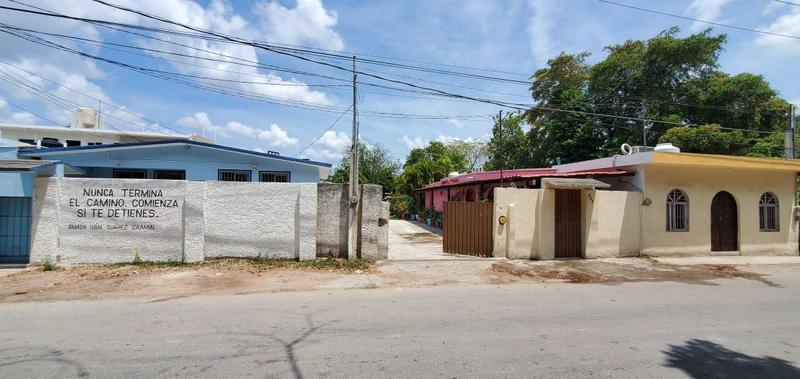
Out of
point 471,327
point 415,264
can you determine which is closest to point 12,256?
point 415,264

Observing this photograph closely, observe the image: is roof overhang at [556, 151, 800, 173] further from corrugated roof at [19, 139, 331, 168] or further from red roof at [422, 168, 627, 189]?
corrugated roof at [19, 139, 331, 168]

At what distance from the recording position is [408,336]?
5.41m

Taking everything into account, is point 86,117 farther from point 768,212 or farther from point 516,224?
point 768,212

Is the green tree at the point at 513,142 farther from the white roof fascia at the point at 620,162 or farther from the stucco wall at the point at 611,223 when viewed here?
the stucco wall at the point at 611,223

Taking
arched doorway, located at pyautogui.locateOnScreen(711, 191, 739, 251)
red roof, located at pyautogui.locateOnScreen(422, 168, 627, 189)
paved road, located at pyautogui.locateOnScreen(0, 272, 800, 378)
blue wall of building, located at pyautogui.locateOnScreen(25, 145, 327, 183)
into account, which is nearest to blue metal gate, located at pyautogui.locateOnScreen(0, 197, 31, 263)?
paved road, located at pyautogui.locateOnScreen(0, 272, 800, 378)

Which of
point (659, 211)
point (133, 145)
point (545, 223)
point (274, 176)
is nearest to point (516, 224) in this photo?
point (545, 223)

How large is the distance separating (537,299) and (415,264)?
169 inches

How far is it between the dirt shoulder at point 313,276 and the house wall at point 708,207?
77.6 inches

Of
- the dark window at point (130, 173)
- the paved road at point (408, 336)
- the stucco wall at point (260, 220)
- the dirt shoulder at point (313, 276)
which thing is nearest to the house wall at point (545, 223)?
the dirt shoulder at point (313, 276)

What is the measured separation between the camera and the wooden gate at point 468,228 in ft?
42.0

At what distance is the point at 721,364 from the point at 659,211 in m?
10.9

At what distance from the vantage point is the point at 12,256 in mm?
10352

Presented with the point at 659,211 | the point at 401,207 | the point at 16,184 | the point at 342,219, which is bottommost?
the point at 342,219

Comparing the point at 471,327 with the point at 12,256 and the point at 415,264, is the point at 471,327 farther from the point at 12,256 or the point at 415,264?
the point at 12,256
